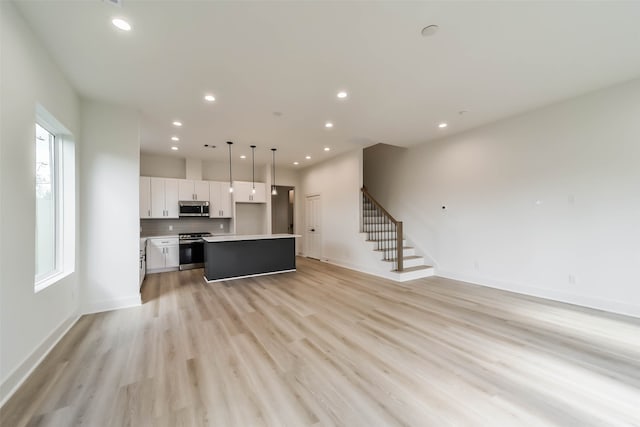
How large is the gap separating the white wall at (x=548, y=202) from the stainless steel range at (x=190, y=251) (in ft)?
18.9

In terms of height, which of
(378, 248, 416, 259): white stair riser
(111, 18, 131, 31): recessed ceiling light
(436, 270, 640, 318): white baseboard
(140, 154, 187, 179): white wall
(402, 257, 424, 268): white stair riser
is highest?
(111, 18, 131, 31): recessed ceiling light

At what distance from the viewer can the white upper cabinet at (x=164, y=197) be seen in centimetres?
627

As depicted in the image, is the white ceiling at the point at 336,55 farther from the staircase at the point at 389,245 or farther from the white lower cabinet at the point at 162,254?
the white lower cabinet at the point at 162,254

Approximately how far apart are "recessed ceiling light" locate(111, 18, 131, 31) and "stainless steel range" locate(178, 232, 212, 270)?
5055mm

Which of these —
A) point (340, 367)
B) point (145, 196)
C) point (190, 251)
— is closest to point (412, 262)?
point (340, 367)

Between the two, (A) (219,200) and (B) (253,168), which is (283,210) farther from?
(A) (219,200)

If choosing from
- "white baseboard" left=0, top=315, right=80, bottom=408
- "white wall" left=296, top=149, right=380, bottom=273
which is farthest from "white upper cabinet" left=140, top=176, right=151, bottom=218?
"white wall" left=296, top=149, right=380, bottom=273

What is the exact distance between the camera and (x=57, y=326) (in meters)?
2.74

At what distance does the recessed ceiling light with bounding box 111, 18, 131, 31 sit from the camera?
2135 mm

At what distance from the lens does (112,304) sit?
367 cm

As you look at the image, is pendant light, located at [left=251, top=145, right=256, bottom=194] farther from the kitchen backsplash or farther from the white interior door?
the white interior door

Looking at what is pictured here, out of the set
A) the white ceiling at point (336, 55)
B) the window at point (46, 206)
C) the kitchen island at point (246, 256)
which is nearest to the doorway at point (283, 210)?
the kitchen island at point (246, 256)

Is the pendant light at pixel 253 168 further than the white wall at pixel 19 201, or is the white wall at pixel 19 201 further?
the pendant light at pixel 253 168

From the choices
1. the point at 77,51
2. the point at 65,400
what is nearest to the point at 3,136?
the point at 77,51
